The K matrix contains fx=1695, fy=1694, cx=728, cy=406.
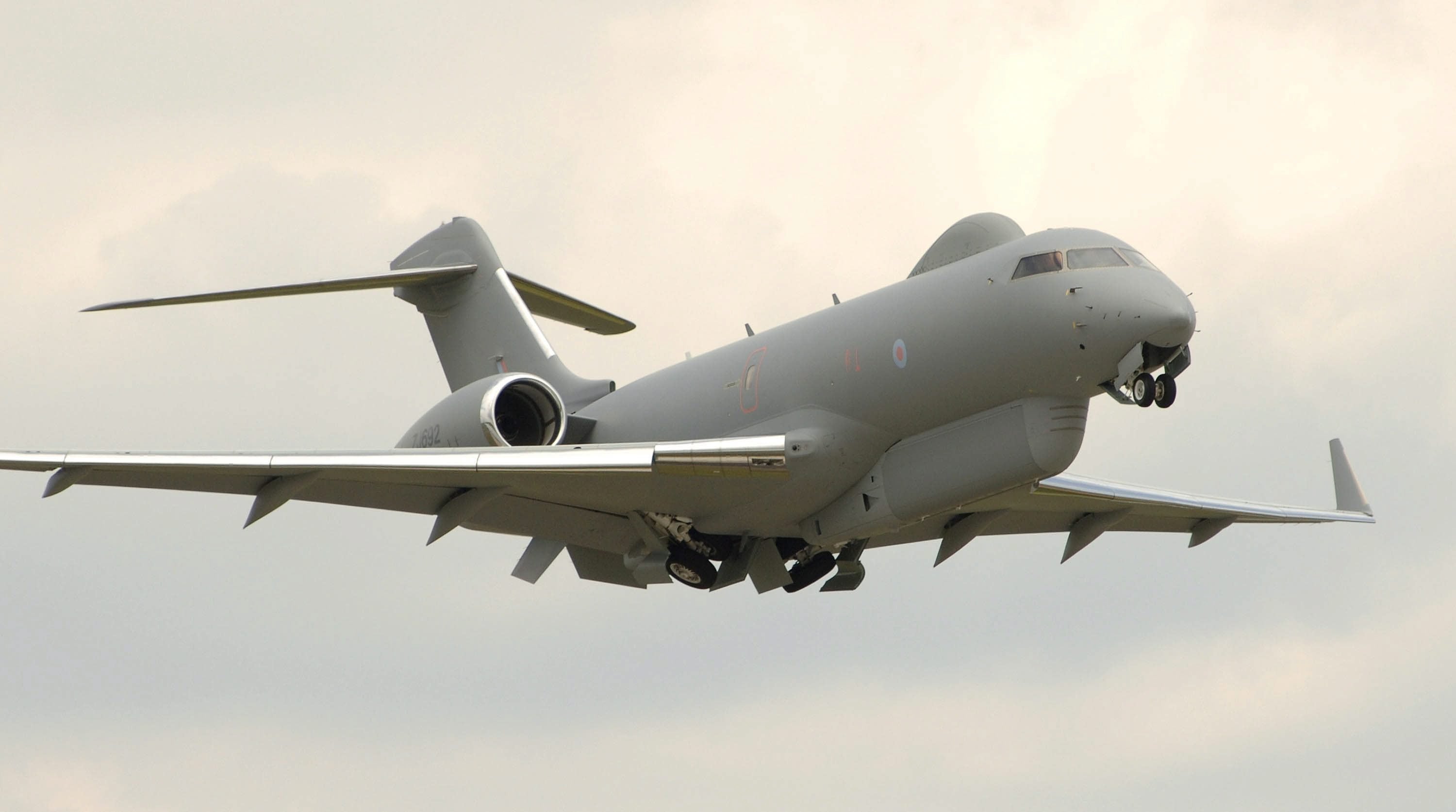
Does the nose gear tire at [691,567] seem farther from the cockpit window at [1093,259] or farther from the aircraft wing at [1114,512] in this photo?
the cockpit window at [1093,259]

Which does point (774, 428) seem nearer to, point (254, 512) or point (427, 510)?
point (427, 510)

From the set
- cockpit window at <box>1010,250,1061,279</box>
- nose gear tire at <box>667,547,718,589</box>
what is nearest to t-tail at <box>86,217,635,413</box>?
Answer: nose gear tire at <box>667,547,718,589</box>

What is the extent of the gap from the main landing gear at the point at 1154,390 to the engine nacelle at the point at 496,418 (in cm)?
790

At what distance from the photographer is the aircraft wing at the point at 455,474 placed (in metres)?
19.1

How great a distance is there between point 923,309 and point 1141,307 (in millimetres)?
2584

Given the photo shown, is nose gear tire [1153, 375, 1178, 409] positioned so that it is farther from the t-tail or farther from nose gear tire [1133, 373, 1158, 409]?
the t-tail

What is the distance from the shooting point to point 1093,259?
60.0ft

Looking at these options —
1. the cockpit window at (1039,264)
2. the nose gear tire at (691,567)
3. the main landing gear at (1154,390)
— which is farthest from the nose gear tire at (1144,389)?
the nose gear tire at (691,567)

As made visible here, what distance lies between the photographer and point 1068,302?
59.3ft

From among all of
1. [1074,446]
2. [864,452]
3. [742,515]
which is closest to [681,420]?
[742,515]

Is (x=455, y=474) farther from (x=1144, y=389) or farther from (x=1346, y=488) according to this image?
(x=1346, y=488)

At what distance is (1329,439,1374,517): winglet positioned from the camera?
27.9m

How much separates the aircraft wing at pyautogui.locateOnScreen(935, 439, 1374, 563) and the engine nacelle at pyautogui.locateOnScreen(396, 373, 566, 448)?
18.7ft

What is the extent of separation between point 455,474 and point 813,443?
4277 millimetres
